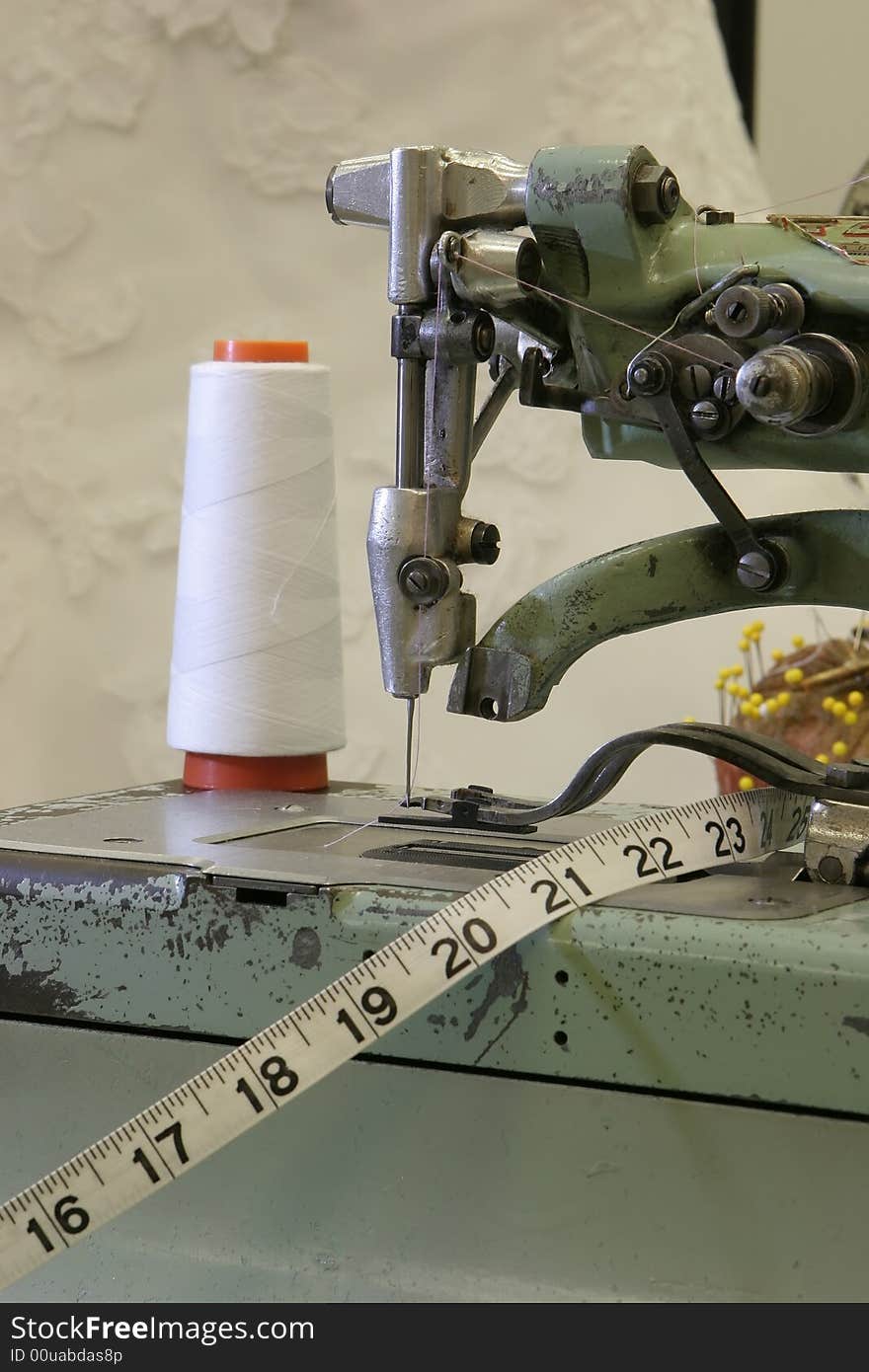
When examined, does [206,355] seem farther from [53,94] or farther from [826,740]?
[826,740]

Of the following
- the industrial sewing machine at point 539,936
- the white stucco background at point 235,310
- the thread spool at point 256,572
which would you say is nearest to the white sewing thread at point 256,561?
the thread spool at point 256,572

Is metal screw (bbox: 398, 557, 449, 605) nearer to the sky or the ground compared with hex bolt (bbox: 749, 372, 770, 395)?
nearer to the ground

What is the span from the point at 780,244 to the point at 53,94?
1.83 meters

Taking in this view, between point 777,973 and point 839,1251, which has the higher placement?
point 777,973

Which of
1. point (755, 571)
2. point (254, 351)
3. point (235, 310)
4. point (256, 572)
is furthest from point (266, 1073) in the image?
point (235, 310)

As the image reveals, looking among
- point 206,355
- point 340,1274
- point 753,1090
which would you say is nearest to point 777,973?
point 753,1090

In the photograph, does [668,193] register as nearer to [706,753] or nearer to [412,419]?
[412,419]

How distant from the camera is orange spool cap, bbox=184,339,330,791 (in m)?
1.34

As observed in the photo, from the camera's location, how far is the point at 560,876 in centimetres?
92

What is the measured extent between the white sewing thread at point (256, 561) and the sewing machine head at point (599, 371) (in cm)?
24

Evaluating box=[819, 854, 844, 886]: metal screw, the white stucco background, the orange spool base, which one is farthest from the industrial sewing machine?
the white stucco background

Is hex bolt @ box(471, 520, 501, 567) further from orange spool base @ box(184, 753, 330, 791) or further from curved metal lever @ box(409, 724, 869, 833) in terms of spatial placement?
orange spool base @ box(184, 753, 330, 791)

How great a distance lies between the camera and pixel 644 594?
105 cm
